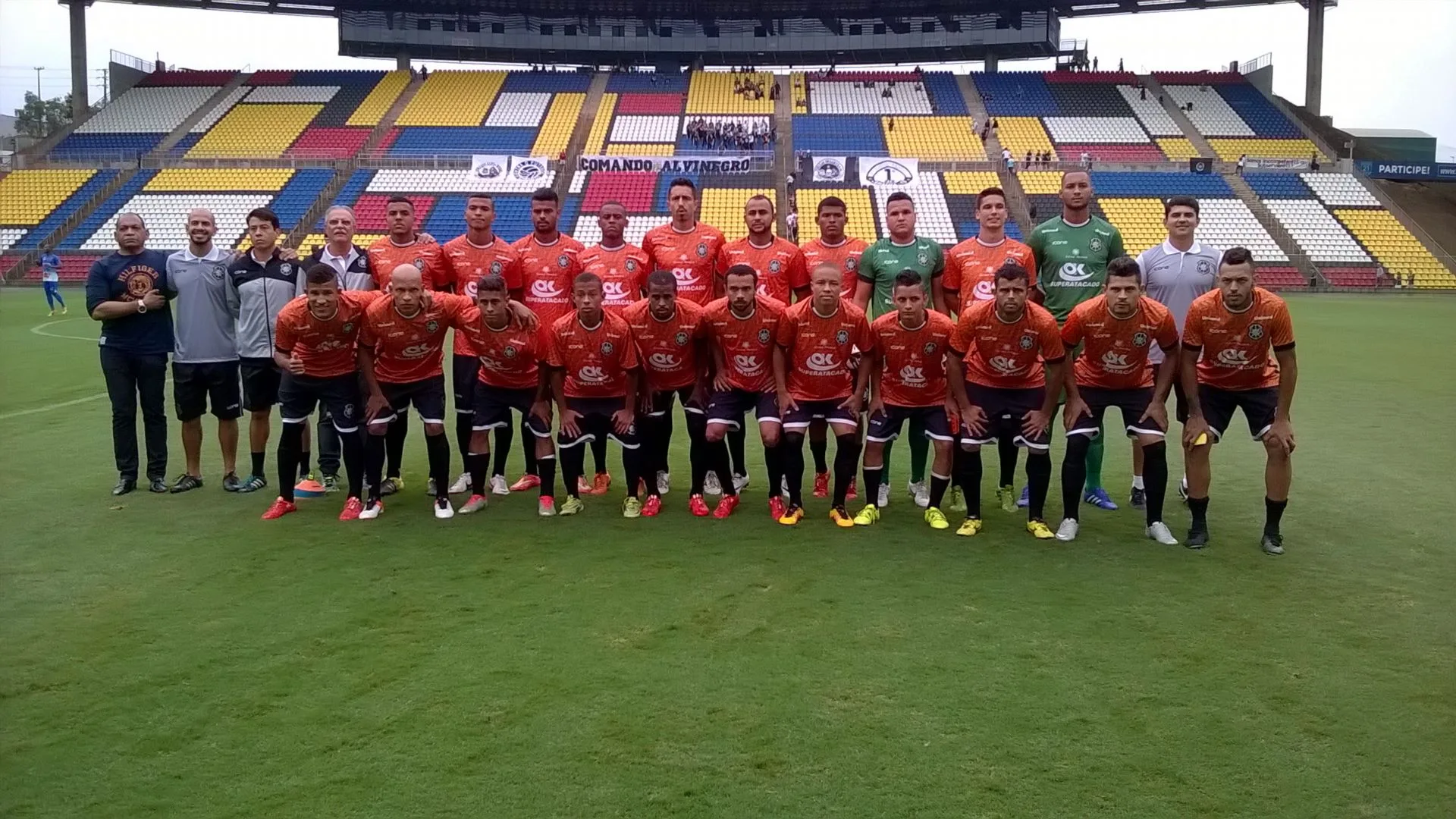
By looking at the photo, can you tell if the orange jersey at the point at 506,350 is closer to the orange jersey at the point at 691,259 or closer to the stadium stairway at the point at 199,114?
the orange jersey at the point at 691,259

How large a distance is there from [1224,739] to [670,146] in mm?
38540

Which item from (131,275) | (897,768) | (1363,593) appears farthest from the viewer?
(131,275)

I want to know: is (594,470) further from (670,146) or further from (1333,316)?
(670,146)

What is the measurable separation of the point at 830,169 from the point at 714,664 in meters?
34.2

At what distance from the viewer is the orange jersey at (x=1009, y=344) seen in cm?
618

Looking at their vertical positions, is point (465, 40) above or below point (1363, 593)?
above

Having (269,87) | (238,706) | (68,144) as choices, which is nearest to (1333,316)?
(238,706)

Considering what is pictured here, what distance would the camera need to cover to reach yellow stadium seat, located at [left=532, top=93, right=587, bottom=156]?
4050cm

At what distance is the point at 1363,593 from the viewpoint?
505 cm

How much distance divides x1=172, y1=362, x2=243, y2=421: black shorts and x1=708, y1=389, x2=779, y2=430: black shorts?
3458mm

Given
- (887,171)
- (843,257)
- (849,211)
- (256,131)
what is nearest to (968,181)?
(887,171)

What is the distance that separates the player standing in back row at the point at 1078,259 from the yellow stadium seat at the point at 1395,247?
1305 inches

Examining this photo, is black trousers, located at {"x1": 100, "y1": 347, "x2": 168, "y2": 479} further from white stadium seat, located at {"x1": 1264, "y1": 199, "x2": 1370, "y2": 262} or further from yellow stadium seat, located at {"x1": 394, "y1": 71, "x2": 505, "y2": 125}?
yellow stadium seat, located at {"x1": 394, "y1": 71, "x2": 505, "y2": 125}

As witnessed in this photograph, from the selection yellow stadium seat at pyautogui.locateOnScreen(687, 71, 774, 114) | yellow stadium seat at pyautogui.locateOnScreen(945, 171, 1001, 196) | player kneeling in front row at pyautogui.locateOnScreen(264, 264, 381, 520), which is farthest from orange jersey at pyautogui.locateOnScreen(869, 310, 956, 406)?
yellow stadium seat at pyautogui.locateOnScreen(687, 71, 774, 114)
